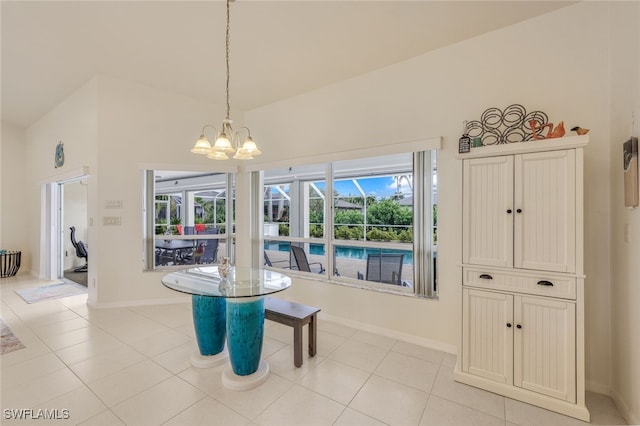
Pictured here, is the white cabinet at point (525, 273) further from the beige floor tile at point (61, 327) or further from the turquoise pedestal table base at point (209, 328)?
the beige floor tile at point (61, 327)

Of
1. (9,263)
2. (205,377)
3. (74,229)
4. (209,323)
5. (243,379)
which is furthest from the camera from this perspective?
(74,229)

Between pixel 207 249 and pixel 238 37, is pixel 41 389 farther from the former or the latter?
pixel 238 37

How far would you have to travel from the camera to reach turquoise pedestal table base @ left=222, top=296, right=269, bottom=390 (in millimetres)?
2176

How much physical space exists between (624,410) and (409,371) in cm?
138

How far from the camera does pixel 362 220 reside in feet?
12.4

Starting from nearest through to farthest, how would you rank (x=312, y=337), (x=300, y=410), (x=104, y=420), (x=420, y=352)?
(x=104, y=420) → (x=300, y=410) → (x=312, y=337) → (x=420, y=352)

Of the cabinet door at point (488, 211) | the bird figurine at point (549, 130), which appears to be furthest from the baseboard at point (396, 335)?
the bird figurine at point (549, 130)

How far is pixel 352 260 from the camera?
4.17 meters

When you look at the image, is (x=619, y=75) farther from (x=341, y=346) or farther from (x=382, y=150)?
(x=341, y=346)

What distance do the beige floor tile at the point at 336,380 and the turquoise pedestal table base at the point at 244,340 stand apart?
0.40 m

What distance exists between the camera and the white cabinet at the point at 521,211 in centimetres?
190

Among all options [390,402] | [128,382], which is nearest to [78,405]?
[128,382]

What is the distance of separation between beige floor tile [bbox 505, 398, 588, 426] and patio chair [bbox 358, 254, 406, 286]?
1.47 meters

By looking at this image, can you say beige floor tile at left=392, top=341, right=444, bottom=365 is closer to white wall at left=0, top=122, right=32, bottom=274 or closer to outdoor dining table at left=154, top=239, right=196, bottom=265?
outdoor dining table at left=154, top=239, right=196, bottom=265
